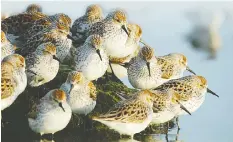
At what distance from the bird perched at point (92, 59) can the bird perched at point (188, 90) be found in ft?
3.08

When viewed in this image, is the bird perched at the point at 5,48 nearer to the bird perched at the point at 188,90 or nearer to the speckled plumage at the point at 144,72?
the speckled plumage at the point at 144,72

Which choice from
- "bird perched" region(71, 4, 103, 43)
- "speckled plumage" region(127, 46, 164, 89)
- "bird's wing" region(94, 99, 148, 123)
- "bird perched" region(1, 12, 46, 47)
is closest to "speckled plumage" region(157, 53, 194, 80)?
"speckled plumage" region(127, 46, 164, 89)

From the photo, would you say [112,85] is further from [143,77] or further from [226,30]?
[226,30]

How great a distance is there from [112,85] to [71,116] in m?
1.51

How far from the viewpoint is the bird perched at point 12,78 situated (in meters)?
10.2

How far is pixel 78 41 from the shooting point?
12.9m

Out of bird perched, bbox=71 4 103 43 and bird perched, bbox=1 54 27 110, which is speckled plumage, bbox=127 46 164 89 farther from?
bird perched, bbox=1 54 27 110

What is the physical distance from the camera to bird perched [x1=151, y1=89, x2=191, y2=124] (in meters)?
11.0

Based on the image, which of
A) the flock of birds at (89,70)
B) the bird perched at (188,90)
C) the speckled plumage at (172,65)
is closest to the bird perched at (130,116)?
the flock of birds at (89,70)

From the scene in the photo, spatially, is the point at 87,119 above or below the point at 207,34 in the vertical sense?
above

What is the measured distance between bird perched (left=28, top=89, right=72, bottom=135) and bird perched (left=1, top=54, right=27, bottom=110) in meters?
0.38

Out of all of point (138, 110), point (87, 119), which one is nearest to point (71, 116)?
point (87, 119)

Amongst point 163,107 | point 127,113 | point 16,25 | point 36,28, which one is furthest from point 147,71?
point 16,25

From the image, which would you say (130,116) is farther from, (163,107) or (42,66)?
(42,66)
